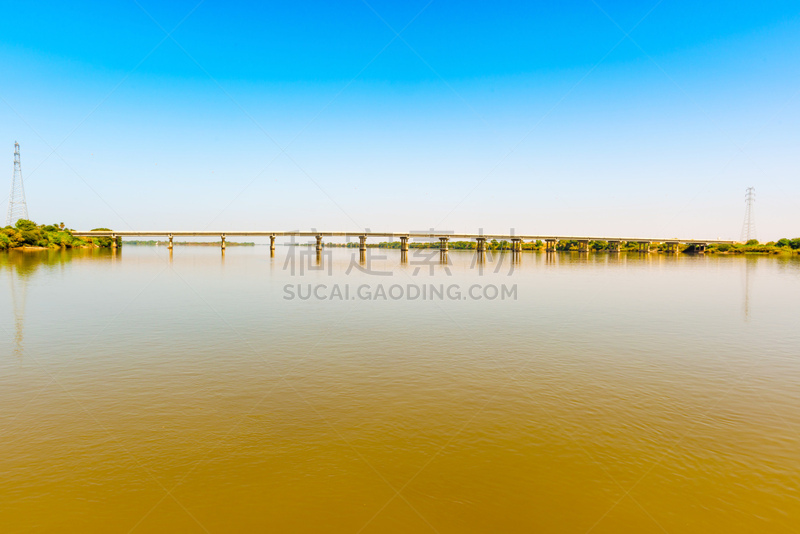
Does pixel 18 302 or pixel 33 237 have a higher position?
A: pixel 33 237

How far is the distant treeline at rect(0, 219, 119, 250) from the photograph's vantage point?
425 ft

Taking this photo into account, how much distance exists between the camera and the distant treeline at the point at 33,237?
425 feet

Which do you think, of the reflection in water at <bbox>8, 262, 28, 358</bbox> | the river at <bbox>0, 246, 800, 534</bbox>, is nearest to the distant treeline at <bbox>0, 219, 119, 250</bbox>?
the reflection in water at <bbox>8, 262, 28, 358</bbox>

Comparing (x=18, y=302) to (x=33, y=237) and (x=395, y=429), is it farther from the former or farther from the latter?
(x=33, y=237)

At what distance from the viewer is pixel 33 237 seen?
137250 mm

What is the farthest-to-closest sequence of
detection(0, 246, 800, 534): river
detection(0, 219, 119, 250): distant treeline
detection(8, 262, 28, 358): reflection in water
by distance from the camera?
detection(0, 219, 119, 250): distant treeline, detection(8, 262, 28, 358): reflection in water, detection(0, 246, 800, 534): river

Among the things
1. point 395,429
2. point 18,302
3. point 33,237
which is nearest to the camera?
point 395,429

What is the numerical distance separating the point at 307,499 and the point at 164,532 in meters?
2.58

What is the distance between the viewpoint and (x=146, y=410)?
41.7 feet

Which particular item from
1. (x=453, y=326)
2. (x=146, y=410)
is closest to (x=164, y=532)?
(x=146, y=410)

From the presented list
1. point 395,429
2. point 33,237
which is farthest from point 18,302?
point 33,237

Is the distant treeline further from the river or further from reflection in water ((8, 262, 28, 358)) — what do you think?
the river

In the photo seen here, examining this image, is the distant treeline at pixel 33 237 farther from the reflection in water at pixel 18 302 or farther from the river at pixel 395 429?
the river at pixel 395 429

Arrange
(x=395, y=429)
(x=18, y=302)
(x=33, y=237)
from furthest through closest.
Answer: (x=33, y=237) < (x=18, y=302) < (x=395, y=429)
